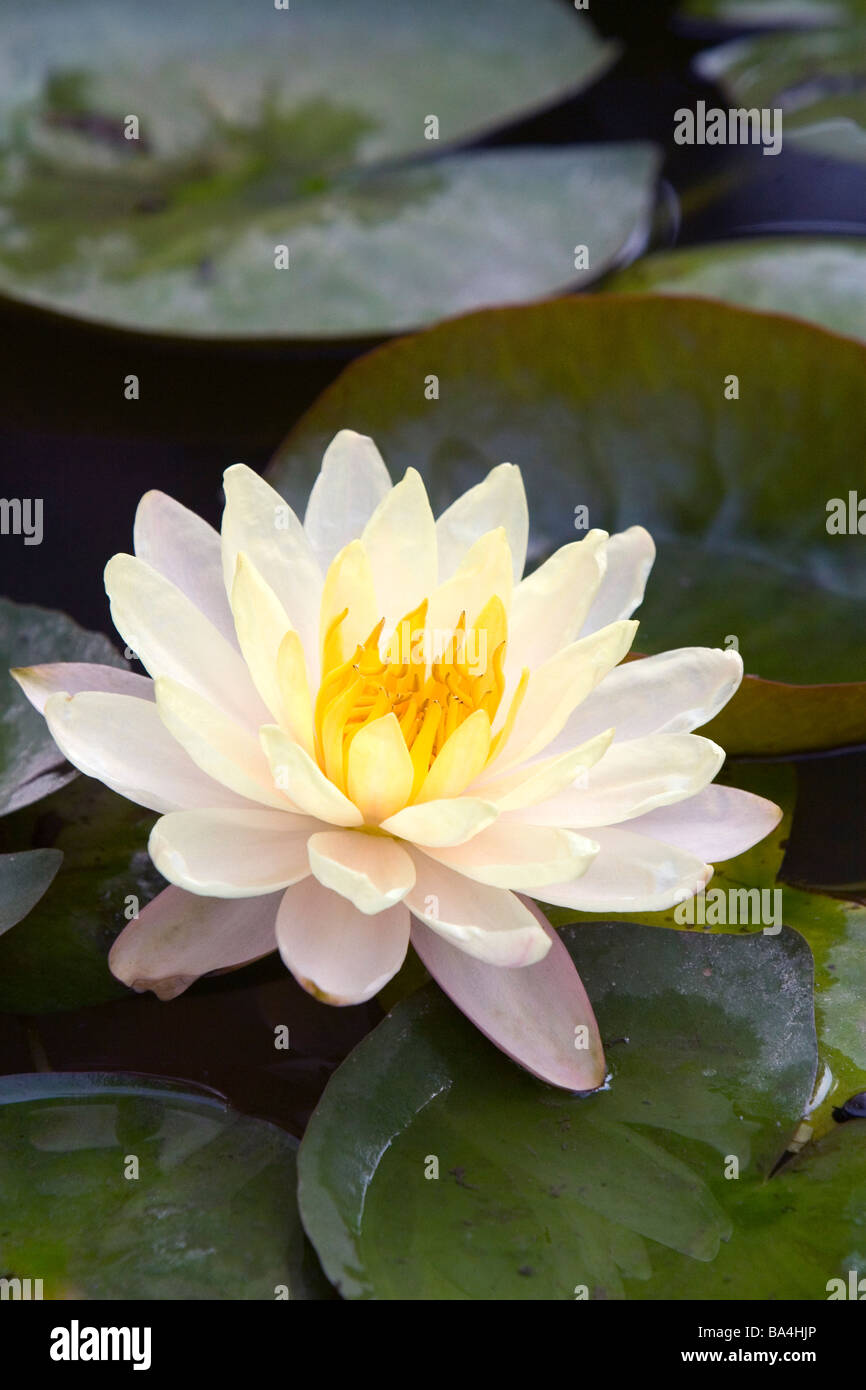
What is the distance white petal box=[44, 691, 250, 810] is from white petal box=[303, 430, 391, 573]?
0.41 m

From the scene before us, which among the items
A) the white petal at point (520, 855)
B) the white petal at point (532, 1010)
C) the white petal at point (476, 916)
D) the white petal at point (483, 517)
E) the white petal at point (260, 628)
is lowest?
the white petal at point (532, 1010)

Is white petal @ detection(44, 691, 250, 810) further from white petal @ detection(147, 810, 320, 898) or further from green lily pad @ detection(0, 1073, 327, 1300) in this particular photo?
green lily pad @ detection(0, 1073, 327, 1300)

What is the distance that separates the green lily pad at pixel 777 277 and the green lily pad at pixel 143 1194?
2130mm

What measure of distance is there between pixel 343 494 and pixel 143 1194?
40.3 inches

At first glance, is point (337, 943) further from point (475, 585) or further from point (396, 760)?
point (475, 585)

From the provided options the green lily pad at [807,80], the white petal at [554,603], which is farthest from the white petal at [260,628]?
the green lily pad at [807,80]

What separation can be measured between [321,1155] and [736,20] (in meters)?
4.15

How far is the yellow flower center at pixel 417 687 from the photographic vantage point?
57.1 inches

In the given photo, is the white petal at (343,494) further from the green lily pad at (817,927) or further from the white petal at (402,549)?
the green lily pad at (817,927)

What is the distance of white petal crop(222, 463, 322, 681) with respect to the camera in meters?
1.57
